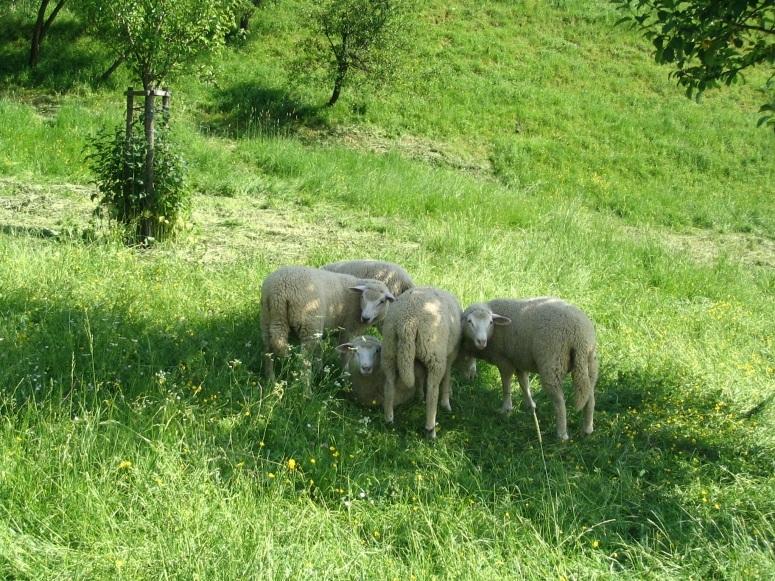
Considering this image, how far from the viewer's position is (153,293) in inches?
285

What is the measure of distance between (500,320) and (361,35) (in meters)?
14.5

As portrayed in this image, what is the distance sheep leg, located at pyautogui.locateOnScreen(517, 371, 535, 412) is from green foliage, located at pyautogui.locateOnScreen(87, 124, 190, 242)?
17.2 feet

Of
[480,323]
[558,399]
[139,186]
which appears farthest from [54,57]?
[558,399]

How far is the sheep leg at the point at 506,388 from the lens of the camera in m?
6.44

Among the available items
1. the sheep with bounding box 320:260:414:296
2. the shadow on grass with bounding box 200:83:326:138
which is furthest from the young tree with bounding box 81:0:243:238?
the shadow on grass with bounding box 200:83:326:138

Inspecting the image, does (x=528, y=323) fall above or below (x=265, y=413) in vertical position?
above

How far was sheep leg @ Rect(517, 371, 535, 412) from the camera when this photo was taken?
643cm

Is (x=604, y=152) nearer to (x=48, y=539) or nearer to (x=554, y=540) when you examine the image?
(x=554, y=540)

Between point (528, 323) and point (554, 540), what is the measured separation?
7.28 ft

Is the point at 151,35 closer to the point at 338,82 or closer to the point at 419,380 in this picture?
the point at 419,380

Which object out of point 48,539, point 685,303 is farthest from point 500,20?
point 48,539

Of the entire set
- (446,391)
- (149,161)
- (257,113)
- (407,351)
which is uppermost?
(257,113)

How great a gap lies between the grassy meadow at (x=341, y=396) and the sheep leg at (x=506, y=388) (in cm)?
14

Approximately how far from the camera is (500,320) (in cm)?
646
